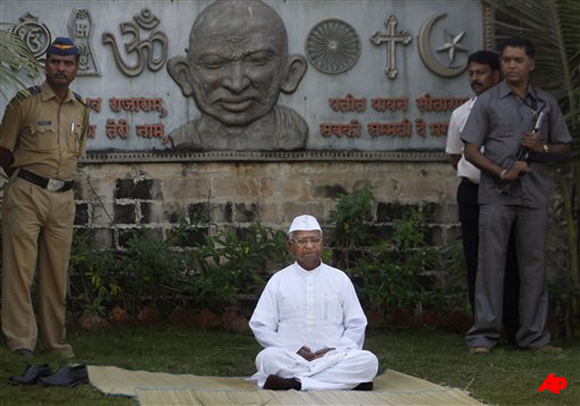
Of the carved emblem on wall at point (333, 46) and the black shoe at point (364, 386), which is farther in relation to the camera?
the carved emblem on wall at point (333, 46)

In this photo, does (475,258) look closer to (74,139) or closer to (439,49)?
(439,49)

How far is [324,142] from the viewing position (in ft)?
34.1

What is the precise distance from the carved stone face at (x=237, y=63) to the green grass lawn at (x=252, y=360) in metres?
1.81

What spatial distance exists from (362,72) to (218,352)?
2.81 m

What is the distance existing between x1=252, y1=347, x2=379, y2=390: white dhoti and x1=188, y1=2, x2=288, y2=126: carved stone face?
11.8 feet

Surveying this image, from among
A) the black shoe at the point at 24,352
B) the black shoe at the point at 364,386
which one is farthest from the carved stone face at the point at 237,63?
the black shoe at the point at 364,386

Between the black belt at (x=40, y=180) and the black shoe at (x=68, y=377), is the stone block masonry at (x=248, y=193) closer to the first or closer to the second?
the black belt at (x=40, y=180)

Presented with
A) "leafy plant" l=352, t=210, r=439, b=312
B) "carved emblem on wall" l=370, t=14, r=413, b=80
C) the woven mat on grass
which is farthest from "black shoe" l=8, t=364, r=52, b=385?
"carved emblem on wall" l=370, t=14, r=413, b=80

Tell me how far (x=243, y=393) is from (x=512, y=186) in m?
2.68

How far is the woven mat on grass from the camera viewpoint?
656 cm

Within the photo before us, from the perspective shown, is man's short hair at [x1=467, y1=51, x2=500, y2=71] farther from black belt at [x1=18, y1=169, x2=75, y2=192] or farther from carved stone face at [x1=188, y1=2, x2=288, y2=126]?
Answer: black belt at [x1=18, y1=169, x2=75, y2=192]

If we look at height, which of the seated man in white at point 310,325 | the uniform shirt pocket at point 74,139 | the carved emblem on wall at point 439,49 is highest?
the carved emblem on wall at point 439,49

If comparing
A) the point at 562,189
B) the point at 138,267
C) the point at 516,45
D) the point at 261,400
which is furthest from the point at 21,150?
the point at 562,189

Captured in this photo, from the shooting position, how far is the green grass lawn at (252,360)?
22.4 feet
